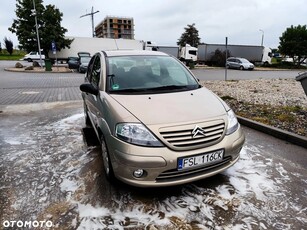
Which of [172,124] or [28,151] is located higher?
[172,124]

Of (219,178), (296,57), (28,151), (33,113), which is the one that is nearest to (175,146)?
(219,178)

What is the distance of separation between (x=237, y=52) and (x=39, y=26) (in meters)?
26.5

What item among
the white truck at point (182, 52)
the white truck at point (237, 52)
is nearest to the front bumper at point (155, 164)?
the white truck at point (182, 52)

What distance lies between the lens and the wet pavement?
2.44 m

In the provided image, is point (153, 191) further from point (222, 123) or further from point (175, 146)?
point (222, 123)

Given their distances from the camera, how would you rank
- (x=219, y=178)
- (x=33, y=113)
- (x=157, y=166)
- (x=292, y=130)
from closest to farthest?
1. (x=157, y=166)
2. (x=219, y=178)
3. (x=292, y=130)
4. (x=33, y=113)

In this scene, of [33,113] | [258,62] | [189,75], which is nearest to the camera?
[189,75]

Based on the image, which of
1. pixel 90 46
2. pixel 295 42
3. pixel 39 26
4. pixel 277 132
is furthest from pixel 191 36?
pixel 277 132

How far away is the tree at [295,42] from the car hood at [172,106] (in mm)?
41198

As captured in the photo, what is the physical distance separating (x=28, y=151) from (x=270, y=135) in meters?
4.41

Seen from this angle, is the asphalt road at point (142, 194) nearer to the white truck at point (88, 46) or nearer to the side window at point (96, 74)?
the side window at point (96, 74)

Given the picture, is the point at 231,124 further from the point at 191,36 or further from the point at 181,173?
the point at 191,36

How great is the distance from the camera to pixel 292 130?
15.6ft

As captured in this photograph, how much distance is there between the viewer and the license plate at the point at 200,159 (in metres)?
2.49
